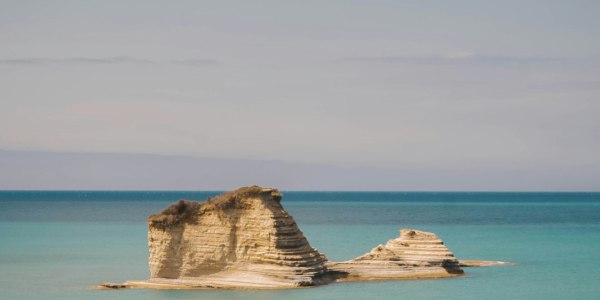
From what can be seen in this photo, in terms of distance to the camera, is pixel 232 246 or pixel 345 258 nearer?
pixel 232 246

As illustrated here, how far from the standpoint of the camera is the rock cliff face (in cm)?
4178

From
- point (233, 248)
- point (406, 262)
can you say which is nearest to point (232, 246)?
point (233, 248)

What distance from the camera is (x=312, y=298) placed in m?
35.8

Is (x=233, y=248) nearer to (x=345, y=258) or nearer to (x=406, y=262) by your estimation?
(x=406, y=262)

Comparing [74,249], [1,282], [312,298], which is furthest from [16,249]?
[312,298]

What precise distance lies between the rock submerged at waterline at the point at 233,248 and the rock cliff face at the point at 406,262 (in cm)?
135

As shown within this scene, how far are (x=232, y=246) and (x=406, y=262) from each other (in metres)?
7.64

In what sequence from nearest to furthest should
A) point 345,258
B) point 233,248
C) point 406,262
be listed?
1. point 233,248
2. point 406,262
3. point 345,258

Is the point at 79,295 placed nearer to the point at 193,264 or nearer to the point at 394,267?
the point at 193,264

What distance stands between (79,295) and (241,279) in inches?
230

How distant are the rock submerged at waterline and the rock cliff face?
1.35 metres

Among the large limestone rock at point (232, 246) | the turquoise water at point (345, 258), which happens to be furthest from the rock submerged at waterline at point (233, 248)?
the turquoise water at point (345, 258)

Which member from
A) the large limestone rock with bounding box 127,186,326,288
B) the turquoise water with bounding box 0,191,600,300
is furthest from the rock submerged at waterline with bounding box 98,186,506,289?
the turquoise water with bounding box 0,191,600,300

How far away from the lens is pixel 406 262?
42.6 meters
